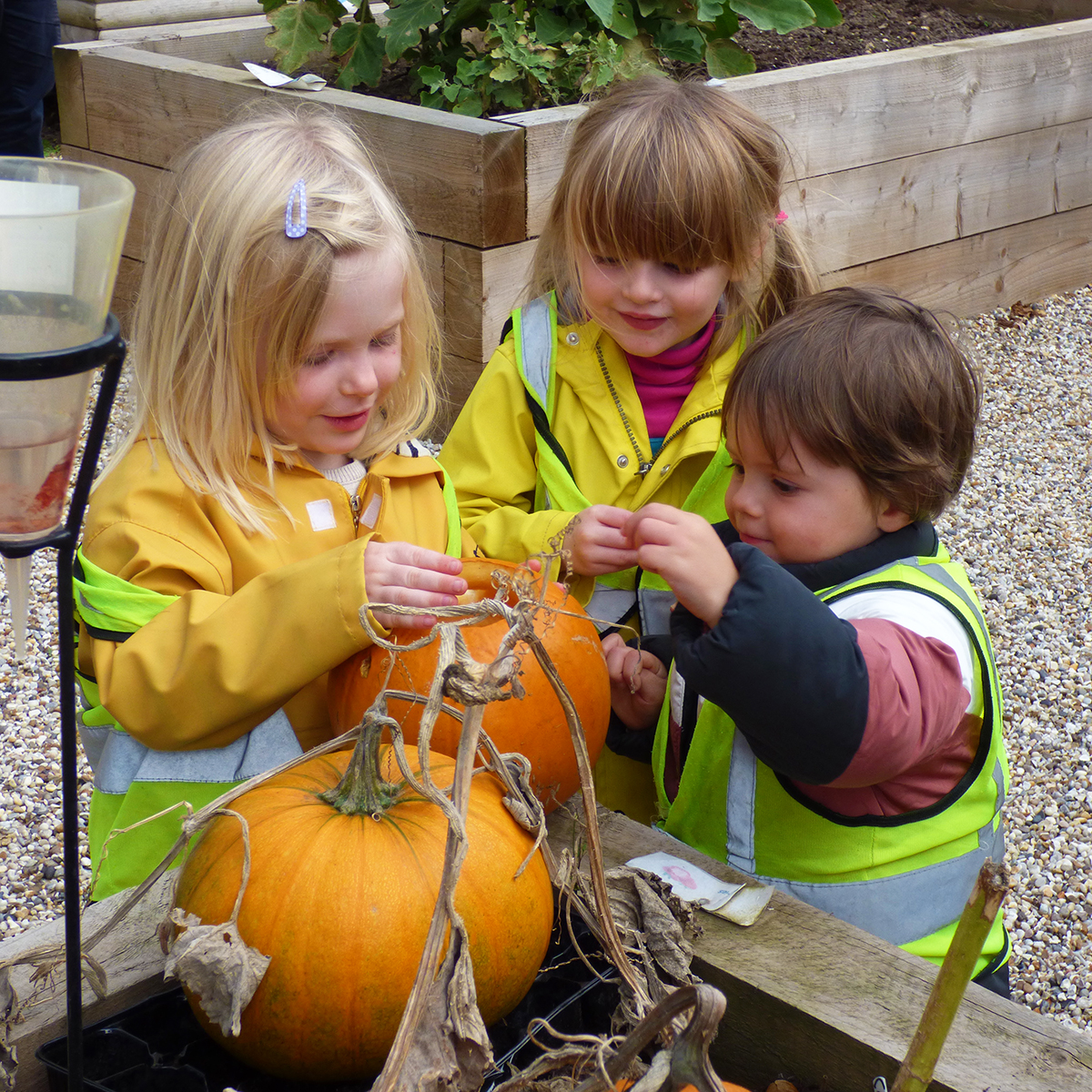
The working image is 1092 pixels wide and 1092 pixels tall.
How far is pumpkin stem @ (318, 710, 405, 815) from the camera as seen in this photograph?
1.14m

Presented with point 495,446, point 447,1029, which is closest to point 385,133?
point 495,446

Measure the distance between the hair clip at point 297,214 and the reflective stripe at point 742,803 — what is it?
920 mm

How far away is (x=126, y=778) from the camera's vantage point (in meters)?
1.66

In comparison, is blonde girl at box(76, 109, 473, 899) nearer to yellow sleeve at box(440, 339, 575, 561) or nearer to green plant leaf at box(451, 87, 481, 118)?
yellow sleeve at box(440, 339, 575, 561)

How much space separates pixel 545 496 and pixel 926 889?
3.32 feet

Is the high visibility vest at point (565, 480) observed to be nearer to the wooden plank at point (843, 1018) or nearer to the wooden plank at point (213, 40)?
the wooden plank at point (843, 1018)

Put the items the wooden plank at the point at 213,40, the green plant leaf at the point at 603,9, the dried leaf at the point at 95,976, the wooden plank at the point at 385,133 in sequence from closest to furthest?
1. the dried leaf at the point at 95,976
2. the wooden plank at the point at 385,133
3. the green plant leaf at the point at 603,9
4. the wooden plank at the point at 213,40

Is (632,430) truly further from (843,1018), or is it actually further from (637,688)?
(843,1018)

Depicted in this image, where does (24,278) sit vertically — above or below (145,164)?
above

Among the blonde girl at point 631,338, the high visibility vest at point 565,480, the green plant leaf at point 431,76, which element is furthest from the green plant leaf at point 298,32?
the high visibility vest at point 565,480

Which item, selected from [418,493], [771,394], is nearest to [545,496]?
[418,493]

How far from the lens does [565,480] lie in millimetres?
2178

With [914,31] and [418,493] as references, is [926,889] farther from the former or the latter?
[914,31]

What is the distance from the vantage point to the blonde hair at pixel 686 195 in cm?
198
